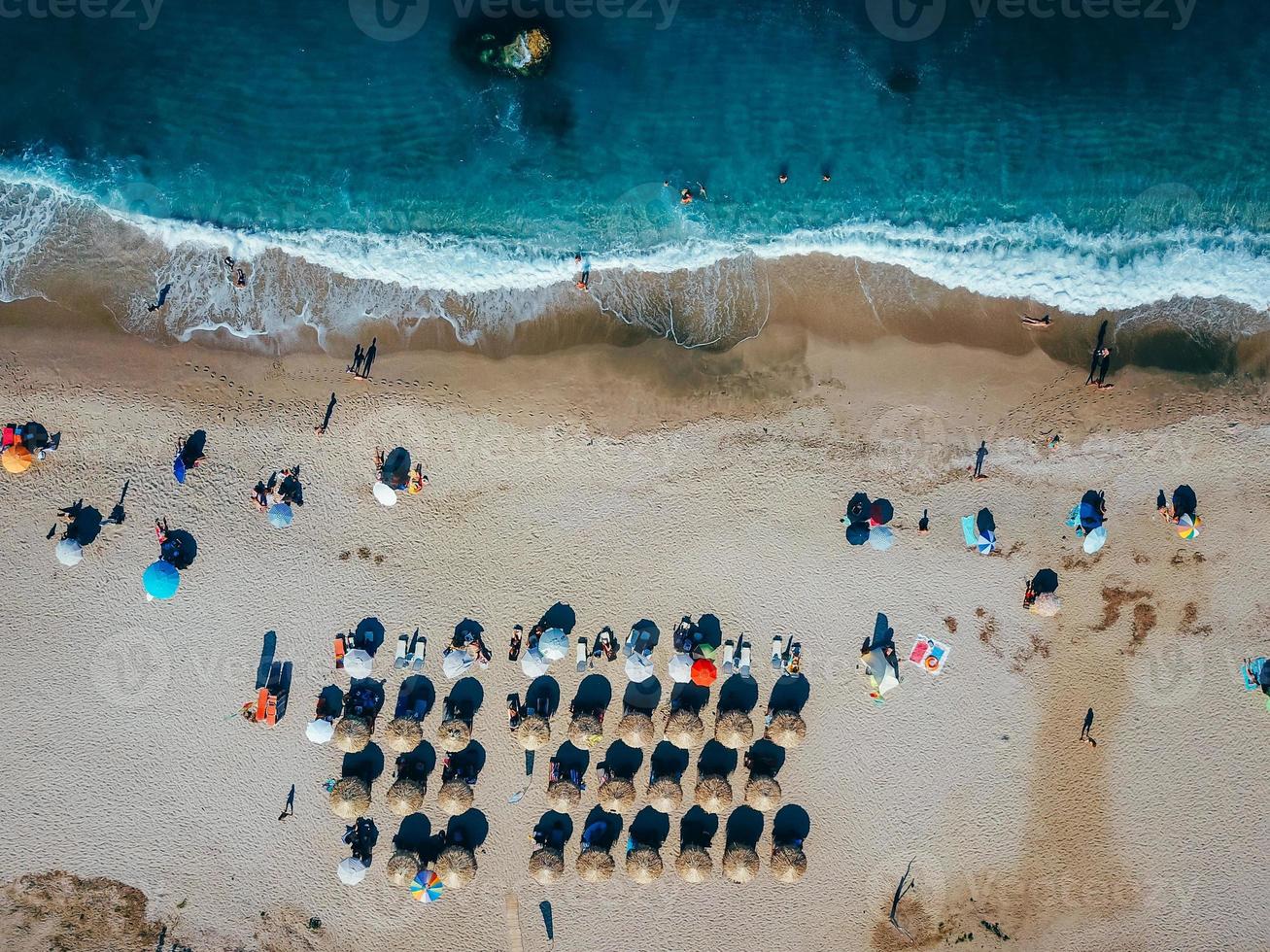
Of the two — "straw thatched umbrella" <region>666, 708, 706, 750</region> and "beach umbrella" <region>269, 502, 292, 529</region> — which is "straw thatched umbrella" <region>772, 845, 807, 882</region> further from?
"beach umbrella" <region>269, 502, 292, 529</region>

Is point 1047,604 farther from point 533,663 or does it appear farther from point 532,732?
point 532,732

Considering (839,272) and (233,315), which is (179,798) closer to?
(233,315)

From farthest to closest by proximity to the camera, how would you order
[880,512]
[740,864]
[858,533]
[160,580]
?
[880,512], [858,533], [740,864], [160,580]

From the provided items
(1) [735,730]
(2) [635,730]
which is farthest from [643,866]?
(1) [735,730]

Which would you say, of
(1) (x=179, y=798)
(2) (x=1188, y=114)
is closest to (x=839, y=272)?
(2) (x=1188, y=114)

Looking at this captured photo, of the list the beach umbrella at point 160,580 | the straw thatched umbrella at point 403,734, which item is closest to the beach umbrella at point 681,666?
the straw thatched umbrella at point 403,734

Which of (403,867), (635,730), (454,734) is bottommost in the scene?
(403,867)

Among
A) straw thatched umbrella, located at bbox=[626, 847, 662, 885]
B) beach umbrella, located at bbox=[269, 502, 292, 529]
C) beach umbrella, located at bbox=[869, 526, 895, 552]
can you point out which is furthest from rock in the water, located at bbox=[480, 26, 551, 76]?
straw thatched umbrella, located at bbox=[626, 847, 662, 885]
